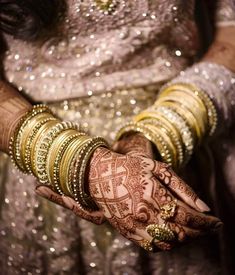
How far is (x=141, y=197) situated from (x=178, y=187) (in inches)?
1.7

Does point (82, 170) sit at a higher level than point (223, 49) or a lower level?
higher

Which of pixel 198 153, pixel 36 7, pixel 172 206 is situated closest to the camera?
pixel 172 206

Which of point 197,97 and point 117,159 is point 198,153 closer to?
point 197,97

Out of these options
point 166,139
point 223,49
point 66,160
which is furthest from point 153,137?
point 223,49

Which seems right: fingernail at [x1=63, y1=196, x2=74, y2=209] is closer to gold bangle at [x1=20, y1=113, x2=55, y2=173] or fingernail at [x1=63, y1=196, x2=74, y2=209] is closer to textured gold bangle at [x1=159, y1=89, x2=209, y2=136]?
gold bangle at [x1=20, y1=113, x2=55, y2=173]

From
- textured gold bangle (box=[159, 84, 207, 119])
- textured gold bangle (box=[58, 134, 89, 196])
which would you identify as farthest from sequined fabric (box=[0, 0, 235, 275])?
textured gold bangle (box=[58, 134, 89, 196])

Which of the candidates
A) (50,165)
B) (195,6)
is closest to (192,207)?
(50,165)

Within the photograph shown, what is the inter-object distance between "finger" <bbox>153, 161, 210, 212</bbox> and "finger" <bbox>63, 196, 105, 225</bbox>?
3.5 inches

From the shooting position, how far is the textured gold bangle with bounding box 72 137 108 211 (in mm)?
535

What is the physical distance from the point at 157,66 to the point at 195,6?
16cm

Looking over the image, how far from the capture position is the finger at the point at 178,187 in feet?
1.70

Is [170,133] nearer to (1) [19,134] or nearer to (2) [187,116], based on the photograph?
(2) [187,116]

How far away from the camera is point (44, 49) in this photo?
0.69 meters

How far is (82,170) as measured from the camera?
54 centimetres
